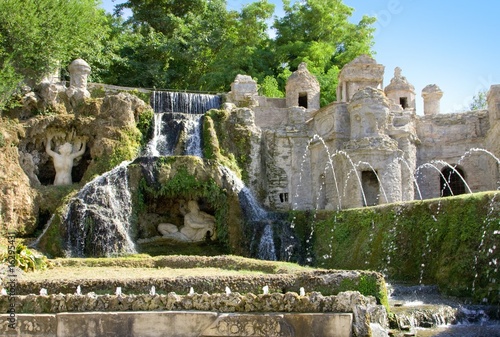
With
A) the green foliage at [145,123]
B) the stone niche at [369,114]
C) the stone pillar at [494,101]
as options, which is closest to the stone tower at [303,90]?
the stone niche at [369,114]

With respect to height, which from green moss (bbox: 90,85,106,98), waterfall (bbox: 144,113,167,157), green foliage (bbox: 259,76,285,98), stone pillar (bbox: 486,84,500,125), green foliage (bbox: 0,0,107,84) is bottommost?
waterfall (bbox: 144,113,167,157)

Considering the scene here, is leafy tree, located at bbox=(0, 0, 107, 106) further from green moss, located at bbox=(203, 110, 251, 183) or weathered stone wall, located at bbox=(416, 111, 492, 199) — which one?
weathered stone wall, located at bbox=(416, 111, 492, 199)

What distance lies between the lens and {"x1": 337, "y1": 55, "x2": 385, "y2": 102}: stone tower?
3422 cm

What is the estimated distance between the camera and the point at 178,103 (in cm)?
Answer: 3050

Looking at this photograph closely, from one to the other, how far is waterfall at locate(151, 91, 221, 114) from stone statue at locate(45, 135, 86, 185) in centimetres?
524

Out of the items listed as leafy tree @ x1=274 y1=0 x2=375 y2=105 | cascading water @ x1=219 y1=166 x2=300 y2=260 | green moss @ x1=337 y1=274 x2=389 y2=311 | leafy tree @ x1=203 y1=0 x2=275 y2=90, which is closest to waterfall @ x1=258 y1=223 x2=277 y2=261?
cascading water @ x1=219 y1=166 x2=300 y2=260

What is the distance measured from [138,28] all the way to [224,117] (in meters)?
20.1

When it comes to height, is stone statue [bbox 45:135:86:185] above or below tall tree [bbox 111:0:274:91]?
below

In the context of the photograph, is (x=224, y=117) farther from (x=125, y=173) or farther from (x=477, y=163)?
(x=477, y=163)

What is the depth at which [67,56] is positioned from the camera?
3052 centimetres

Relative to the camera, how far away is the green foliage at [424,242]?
50.3 feet

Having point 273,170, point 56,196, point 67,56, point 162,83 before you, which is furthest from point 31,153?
point 162,83

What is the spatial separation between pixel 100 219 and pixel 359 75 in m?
18.7

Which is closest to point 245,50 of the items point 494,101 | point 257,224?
point 494,101
